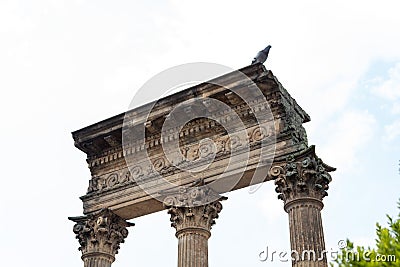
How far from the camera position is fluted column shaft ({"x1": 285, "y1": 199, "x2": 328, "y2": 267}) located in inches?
552

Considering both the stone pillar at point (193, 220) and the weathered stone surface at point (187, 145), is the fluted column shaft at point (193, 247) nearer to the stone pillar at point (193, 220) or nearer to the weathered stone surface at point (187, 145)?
the stone pillar at point (193, 220)

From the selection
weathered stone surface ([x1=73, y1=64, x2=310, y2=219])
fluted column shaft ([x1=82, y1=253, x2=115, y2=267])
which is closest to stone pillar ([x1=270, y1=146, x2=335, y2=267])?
weathered stone surface ([x1=73, y1=64, x2=310, y2=219])

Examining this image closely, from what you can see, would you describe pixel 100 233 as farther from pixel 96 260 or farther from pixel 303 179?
pixel 303 179

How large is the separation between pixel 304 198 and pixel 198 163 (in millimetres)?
3310

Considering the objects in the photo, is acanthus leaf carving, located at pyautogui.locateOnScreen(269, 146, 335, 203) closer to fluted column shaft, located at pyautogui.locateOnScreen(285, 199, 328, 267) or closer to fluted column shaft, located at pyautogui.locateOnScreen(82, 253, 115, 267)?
fluted column shaft, located at pyautogui.locateOnScreen(285, 199, 328, 267)

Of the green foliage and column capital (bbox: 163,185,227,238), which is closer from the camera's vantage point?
the green foliage

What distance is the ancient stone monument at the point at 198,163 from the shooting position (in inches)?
600

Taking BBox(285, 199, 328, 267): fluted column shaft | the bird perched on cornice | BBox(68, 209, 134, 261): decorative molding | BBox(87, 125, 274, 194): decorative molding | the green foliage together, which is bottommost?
the green foliage

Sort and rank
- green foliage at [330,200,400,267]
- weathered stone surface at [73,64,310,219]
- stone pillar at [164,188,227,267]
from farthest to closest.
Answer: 1. weathered stone surface at [73,64,310,219]
2. stone pillar at [164,188,227,267]
3. green foliage at [330,200,400,267]

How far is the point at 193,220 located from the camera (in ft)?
53.4

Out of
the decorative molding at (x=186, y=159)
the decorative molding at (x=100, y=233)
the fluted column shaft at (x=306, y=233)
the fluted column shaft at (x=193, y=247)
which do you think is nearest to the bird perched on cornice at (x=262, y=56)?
the decorative molding at (x=186, y=159)

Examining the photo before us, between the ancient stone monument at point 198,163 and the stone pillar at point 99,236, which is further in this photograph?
the stone pillar at point 99,236

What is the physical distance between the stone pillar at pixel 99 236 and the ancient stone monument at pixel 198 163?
0.03 metres

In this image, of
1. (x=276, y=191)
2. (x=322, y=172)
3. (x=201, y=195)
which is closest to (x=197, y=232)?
(x=201, y=195)
